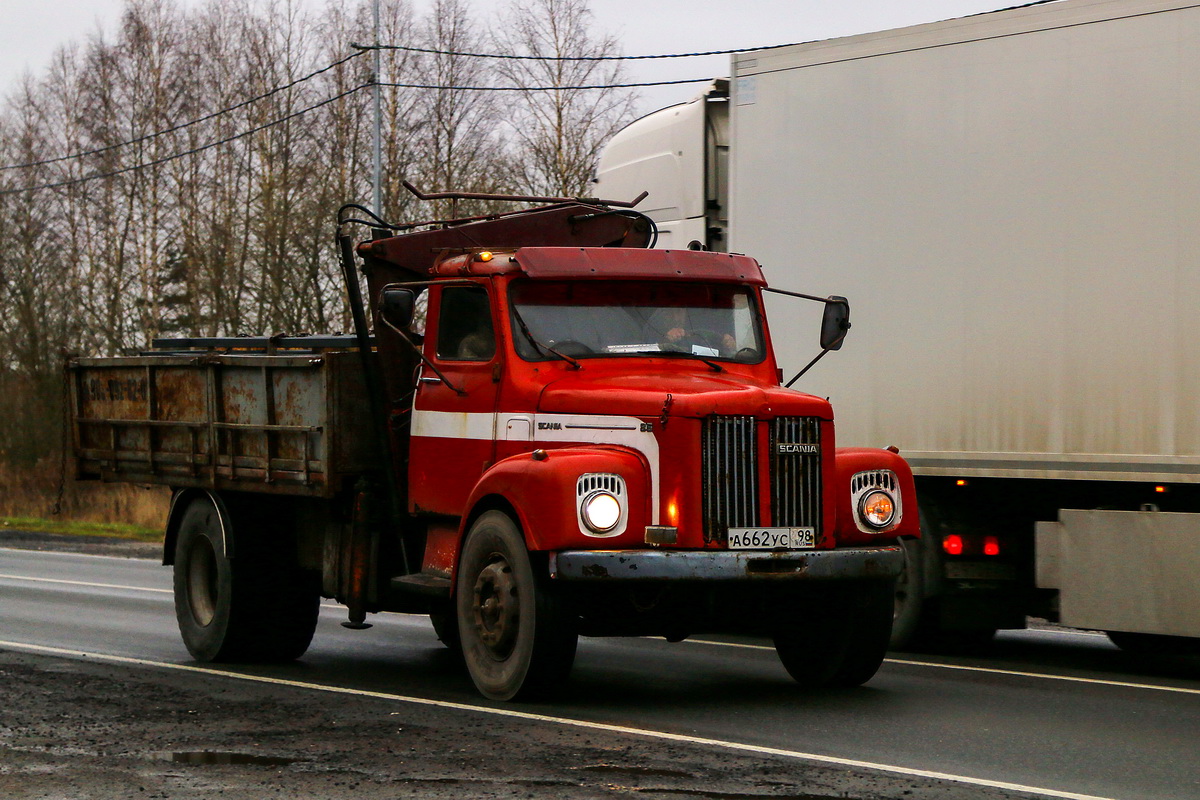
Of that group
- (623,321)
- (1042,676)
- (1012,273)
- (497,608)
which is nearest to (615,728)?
(497,608)

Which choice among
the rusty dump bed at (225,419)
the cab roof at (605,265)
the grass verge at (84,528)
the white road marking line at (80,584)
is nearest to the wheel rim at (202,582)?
the rusty dump bed at (225,419)

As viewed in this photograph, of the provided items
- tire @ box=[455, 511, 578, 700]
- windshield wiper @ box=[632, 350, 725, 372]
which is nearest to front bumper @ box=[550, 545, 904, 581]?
tire @ box=[455, 511, 578, 700]

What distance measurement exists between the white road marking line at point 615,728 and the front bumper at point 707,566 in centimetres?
75

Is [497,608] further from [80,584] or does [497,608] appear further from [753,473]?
[80,584]

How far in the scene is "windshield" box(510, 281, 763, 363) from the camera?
10.1 metres

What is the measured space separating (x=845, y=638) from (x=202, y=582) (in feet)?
15.4

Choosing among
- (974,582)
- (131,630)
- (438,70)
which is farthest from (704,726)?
(438,70)

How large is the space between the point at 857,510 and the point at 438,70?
35.3m

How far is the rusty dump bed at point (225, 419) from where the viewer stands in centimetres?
1085

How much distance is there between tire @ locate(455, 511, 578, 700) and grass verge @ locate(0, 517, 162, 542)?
18.9 m

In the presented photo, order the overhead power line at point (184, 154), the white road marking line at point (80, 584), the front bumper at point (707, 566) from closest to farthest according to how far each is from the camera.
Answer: the front bumper at point (707, 566) < the white road marking line at point (80, 584) < the overhead power line at point (184, 154)

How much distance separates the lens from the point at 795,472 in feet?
30.5

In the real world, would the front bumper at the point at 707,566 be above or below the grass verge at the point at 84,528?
above

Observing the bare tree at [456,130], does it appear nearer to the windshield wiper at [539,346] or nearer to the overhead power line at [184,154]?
the overhead power line at [184,154]
